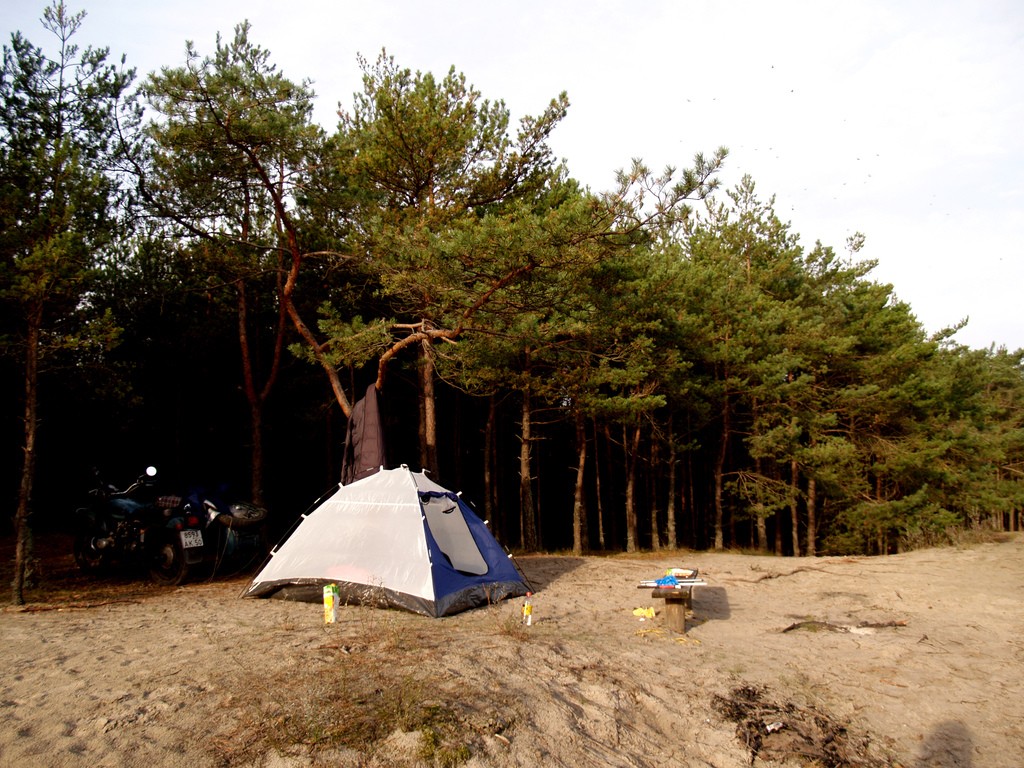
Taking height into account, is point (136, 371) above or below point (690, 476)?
above

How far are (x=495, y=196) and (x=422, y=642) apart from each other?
389 inches

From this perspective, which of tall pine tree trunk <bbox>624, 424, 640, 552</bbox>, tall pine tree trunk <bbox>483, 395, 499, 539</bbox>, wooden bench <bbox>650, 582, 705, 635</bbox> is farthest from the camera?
tall pine tree trunk <bbox>483, 395, 499, 539</bbox>

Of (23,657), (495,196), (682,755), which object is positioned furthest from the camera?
(495,196)

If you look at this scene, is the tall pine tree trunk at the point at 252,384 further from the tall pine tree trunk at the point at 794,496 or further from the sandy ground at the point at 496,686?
the tall pine tree trunk at the point at 794,496

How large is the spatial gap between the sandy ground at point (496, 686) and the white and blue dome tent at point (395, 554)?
0.28 metres

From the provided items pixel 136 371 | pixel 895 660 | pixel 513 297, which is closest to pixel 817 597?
pixel 895 660

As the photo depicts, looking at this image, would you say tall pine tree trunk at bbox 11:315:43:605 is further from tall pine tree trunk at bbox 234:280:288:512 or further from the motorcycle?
tall pine tree trunk at bbox 234:280:288:512

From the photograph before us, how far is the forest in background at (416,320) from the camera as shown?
954 cm

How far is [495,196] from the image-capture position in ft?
45.8

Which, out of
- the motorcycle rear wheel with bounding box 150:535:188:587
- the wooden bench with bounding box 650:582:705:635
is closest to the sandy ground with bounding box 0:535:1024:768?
the wooden bench with bounding box 650:582:705:635

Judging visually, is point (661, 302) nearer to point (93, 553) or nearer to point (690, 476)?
point (690, 476)

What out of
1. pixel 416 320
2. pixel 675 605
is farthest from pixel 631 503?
pixel 675 605

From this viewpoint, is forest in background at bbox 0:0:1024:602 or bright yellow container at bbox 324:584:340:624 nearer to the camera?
bright yellow container at bbox 324:584:340:624

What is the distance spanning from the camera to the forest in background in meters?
9.54
